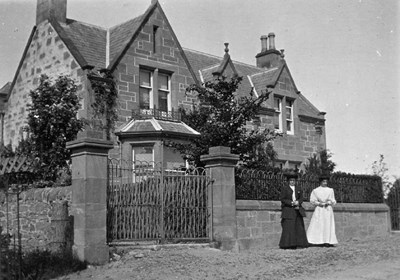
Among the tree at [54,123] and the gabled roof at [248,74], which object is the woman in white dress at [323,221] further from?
the gabled roof at [248,74]

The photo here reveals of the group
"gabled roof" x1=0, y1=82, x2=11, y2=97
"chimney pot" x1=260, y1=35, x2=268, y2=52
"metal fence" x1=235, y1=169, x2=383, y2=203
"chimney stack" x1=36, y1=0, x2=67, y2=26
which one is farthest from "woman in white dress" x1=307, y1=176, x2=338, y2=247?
"chimney pot" x1=260, y1=35, x2=268, y2=52

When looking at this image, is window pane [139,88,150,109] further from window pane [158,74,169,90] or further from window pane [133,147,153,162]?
window pane [133,147,153,162]

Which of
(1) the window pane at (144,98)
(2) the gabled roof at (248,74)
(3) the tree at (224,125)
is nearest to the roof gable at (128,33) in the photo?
(1) the window pane at (144,98)

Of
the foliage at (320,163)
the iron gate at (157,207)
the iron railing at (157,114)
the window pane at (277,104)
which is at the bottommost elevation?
the iron gate at (157,207)

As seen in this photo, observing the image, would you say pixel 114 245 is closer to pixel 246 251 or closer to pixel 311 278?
pixel 246 251

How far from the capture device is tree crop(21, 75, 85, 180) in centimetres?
1742

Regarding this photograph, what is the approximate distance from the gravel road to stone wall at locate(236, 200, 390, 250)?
1449 mm

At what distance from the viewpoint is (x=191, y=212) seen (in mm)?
12148

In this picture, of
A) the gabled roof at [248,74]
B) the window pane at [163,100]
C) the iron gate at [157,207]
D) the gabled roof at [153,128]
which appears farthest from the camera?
the gabled roof at [248,74]

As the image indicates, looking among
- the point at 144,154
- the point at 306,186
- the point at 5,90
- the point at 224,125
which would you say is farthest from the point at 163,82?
the point at 5,90

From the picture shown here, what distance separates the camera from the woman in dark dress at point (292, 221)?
12562mm

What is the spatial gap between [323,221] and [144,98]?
9.73 metres

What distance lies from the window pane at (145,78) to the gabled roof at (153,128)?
1859 millimetres

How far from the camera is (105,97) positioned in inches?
741
